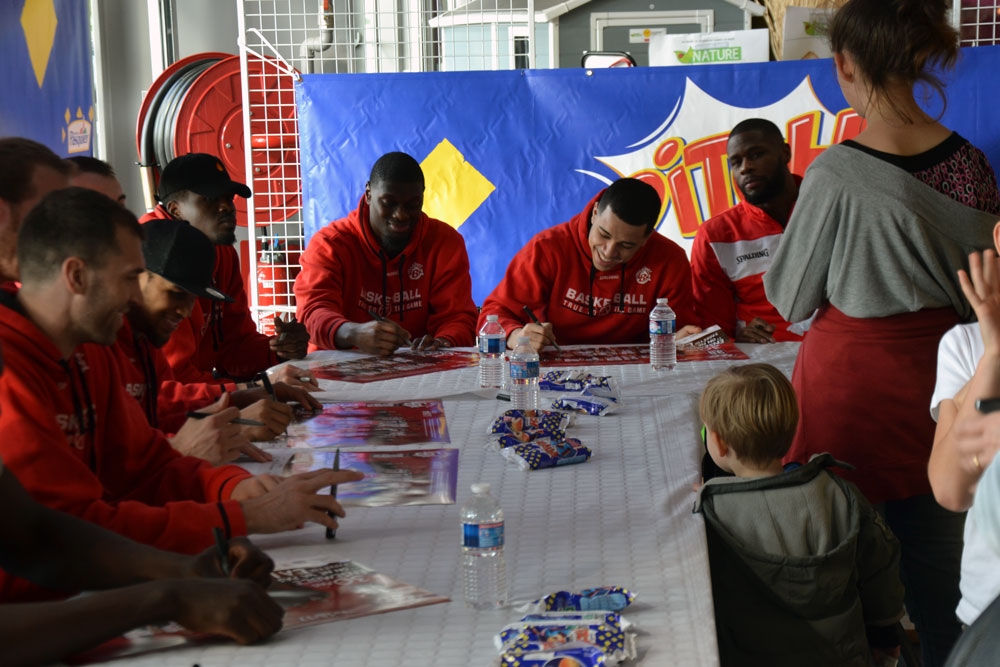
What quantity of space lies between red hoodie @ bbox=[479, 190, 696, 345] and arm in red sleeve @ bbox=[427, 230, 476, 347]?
31 centimetres

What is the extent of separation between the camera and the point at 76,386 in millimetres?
1837

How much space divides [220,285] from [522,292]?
1058 millimetres

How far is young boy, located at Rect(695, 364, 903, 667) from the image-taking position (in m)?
1.90

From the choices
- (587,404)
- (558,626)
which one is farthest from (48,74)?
(558,626)

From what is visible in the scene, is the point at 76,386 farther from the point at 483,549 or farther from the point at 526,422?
the point at 526,422

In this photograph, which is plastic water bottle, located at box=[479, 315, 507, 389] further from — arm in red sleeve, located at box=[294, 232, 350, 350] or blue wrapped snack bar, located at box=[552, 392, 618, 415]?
arm in red sleeve, located at box=[294, 232, 350, 350]

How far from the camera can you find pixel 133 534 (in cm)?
169

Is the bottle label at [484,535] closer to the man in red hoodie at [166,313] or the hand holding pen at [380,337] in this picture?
the man in red hoodie at [166,313]

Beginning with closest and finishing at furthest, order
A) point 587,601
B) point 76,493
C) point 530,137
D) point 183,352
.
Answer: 1. point 587,601
2. point 76,493
3. point 183,352
4. point 530,137

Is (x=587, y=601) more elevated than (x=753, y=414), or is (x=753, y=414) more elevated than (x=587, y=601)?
(x=753, y=414)

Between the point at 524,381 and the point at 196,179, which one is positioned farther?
the point at 196,179

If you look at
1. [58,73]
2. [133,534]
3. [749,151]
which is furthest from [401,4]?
[133,534]

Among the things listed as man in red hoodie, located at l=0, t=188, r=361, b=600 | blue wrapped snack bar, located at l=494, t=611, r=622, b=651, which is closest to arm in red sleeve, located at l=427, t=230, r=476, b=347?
man in red hoodie, located at l=0, t=188, r=361, b=600

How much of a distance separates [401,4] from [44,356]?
587 cm
